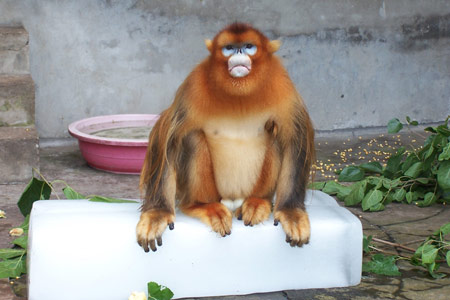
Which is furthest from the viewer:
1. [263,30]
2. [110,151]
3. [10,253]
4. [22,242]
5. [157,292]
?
[263,30]

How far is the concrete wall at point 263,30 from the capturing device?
20.6 feet

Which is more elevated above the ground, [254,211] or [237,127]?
[237,127]

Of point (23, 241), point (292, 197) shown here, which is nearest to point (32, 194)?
point (23, 241)

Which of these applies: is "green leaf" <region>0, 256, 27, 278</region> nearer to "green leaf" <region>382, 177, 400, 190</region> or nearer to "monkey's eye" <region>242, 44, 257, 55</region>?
"monkey's eye" <region>242, 44, 257, 55</region>

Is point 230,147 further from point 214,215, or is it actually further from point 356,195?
point 356,195

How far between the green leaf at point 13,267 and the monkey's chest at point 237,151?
41.7 inches

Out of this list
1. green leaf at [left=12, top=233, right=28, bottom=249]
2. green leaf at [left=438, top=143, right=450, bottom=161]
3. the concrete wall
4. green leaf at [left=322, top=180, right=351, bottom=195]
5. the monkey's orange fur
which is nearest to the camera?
the monkey's orange fur

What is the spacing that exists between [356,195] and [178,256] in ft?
6.23

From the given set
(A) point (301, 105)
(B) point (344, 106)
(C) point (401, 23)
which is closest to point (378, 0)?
(C) point (401, 23)

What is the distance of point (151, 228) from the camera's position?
3.26 meters

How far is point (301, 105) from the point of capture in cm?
347

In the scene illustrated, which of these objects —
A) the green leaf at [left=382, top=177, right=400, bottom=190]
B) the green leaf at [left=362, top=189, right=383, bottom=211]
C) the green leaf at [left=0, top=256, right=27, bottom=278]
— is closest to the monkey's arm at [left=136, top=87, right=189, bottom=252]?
the green leaf at [left=0, top=256, right=27, bottom=278]

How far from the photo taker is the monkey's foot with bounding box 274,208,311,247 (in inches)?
133

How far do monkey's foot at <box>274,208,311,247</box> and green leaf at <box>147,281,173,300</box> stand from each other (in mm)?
615
